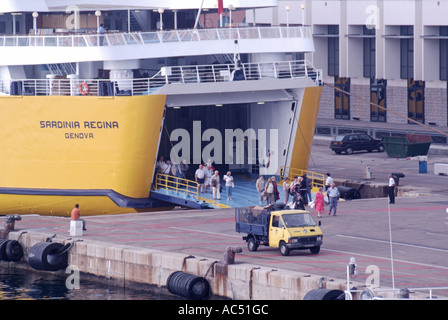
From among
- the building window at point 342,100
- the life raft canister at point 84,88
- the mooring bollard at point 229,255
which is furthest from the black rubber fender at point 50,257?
the building window at point 342,100

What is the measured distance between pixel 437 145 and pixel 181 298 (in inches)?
1502

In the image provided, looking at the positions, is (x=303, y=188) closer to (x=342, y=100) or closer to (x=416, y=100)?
(x=416, y=100)

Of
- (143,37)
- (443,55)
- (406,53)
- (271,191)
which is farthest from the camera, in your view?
(406,53)

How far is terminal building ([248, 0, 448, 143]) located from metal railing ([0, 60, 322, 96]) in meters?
25.4

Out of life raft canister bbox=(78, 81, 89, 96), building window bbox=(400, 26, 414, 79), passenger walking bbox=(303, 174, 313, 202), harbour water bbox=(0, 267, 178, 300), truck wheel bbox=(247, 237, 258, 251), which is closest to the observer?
harbour water bbox=(0, 267, 178, 300)

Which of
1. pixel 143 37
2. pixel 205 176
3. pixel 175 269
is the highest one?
pixel 143 37

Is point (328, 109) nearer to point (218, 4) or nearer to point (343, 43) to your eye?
point (343, 43)

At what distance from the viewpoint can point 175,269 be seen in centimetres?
3506

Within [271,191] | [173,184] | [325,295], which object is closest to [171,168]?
[173,184]

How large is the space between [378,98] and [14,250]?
160 ft

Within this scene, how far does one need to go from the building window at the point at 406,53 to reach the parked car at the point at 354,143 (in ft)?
42.9

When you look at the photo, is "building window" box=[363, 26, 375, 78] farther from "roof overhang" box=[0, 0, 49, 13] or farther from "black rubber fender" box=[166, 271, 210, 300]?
"black rubber fender" box=[166, 271, 210, 300]

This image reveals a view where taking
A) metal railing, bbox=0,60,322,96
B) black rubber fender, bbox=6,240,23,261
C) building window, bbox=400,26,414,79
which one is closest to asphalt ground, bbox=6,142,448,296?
black rubber fender, bbox=6,240,23,261

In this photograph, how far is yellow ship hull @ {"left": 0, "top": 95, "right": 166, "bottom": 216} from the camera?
4544 cm
